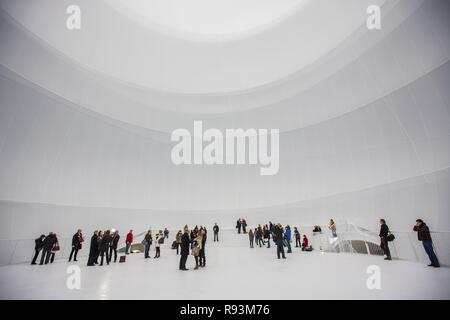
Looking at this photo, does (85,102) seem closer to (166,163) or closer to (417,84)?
(166,163)

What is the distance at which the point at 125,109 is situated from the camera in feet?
75.8

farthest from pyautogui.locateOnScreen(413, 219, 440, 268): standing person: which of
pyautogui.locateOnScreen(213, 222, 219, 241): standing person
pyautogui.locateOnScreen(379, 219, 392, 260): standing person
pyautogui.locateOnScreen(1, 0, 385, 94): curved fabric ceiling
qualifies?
pyautogui.locateOnScreen(1, 0, 385, 94): curved fabric ceiling

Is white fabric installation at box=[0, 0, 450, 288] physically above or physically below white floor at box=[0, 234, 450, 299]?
above

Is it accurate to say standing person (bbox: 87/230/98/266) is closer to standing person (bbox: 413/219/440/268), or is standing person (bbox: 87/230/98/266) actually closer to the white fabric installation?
the white fabric installation

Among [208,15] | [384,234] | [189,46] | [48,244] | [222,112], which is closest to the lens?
[384,234]

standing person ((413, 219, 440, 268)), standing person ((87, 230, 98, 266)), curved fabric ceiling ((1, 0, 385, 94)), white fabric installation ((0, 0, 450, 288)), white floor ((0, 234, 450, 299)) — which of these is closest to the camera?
white floor ((0, 234, 450, 299))

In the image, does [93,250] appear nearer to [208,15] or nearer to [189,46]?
[189,46]

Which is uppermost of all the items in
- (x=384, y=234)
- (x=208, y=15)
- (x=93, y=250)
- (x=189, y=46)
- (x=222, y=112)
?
(x=208, y=15)

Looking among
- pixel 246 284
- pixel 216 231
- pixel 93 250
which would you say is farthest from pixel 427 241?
pixel 216 231

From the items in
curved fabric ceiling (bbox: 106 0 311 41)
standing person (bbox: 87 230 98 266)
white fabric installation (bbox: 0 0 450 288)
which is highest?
curved fabric ceiling (bbox: 106 0 311 41)

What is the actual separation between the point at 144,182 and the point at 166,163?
10.6 ft

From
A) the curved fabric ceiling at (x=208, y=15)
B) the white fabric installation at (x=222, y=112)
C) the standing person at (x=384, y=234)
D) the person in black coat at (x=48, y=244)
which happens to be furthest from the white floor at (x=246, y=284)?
the curved fabric ceiling at (x=208, y=15)

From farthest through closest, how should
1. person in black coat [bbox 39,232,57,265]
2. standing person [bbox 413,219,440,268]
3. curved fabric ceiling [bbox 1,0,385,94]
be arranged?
1. curved fabric ceiling [bbox 1,0,385,94]
2. person in black coat [bbox 39,232,57,265]
3. standing person [bbox 413,219,440,268]
